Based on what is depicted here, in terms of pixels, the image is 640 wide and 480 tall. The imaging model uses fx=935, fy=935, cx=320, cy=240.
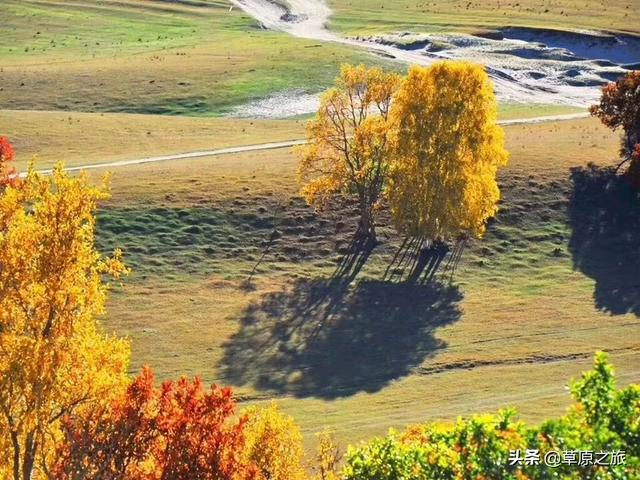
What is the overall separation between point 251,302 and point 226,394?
4297 centimetres

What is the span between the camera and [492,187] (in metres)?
85.9

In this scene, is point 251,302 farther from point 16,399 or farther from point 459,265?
point 16,399

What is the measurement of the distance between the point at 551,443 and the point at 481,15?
169 metres

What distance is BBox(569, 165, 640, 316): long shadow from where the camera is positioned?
257 feet

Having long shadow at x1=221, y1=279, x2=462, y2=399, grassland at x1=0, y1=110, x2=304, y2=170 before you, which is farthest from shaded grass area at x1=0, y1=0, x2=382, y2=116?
long shadow at x1=221, y1=279, x2=462, y2=399

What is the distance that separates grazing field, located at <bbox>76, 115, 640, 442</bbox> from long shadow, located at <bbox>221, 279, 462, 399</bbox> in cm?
16

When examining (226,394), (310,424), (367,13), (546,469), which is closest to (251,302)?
(310,424)

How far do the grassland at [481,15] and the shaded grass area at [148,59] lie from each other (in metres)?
20.7

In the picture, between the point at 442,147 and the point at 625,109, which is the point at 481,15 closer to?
the point at 625,109

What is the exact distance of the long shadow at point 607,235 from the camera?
78.2 metres

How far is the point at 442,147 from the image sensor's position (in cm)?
8738

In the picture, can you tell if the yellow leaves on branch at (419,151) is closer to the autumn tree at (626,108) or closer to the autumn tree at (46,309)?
the autumn tree at (626,108)

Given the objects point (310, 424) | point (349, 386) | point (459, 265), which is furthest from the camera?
point (459, 265)

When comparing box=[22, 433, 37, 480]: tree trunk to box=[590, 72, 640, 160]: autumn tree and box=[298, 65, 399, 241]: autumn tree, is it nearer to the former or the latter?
box=[298, 65, 399, 241]: autumn tree
